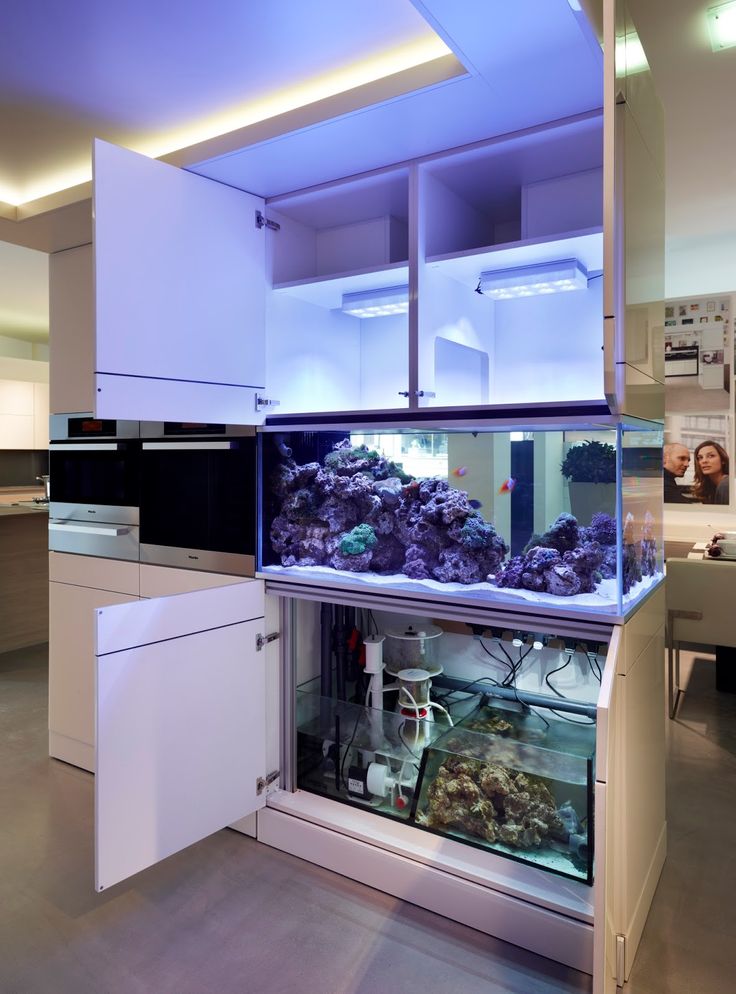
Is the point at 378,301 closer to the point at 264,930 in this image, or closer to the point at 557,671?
the point at 557,671

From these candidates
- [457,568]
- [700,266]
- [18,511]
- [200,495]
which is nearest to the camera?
[457,568]

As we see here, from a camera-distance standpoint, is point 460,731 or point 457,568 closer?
point 457,568

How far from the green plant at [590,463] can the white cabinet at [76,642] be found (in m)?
1.82

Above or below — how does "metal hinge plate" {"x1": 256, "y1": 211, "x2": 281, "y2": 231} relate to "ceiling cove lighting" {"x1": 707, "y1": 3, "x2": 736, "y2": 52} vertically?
below

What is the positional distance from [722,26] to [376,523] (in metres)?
1.88

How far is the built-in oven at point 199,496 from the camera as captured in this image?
235cm

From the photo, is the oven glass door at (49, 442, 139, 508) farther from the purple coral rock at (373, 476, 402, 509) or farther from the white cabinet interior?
the purple coral rock at (373, 476, 402, 509)

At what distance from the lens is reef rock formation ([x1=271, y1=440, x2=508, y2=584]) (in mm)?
2059

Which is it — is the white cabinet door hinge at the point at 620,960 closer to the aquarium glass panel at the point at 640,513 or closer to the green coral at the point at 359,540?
the aquarium glass panel at the point at 640,513

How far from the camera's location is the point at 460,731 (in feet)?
7.23

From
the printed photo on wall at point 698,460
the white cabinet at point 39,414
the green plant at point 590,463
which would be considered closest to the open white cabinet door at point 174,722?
the green plant at point 590,463

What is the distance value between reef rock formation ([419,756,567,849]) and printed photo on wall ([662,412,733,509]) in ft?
14.4

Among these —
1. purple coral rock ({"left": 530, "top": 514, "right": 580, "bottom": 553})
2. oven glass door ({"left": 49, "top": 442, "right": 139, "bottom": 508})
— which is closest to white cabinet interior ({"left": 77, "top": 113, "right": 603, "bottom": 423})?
purple coral rock ({"left": 530, "top": 514, "right": 580, "bottom": 553})

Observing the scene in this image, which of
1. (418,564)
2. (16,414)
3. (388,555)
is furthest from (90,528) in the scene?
(16,414)
